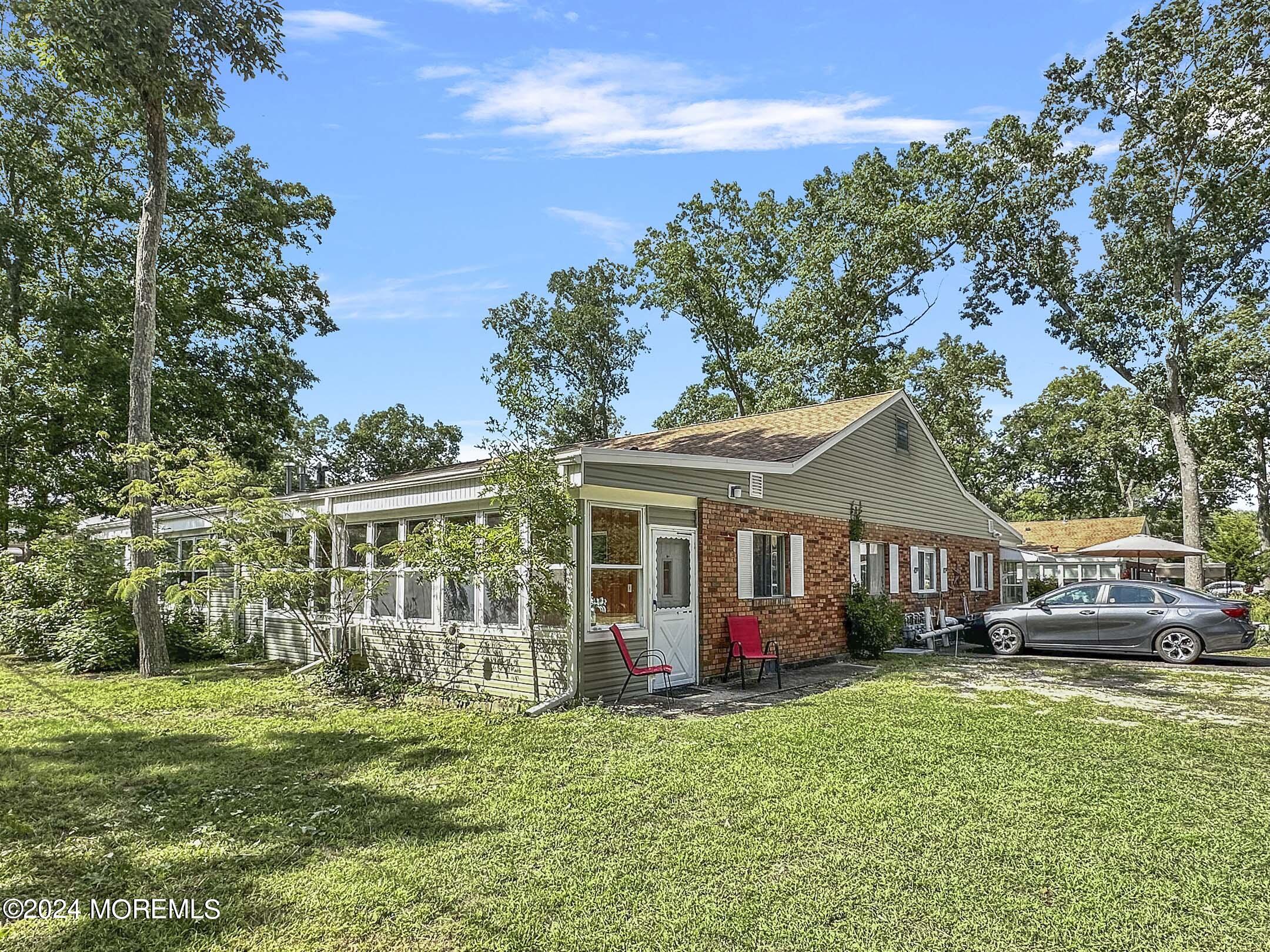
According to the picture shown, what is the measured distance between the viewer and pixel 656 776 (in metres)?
5.87

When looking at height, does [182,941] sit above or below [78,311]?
below

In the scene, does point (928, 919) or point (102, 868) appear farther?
point (102, 868)

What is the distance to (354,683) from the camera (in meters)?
10.1

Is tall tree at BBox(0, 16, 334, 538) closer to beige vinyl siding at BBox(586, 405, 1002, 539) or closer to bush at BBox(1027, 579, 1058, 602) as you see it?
beige vinyl siding at BBox(586, 405, 1002, 539)

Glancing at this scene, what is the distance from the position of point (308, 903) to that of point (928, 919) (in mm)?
3043

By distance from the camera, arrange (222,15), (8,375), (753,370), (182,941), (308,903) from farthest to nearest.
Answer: (753,370) → (8,375) → (222,15) → (308,903) → (182,941)

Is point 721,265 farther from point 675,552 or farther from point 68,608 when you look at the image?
point 68,608

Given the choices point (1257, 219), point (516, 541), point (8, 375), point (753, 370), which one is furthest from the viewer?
point (753, 370)

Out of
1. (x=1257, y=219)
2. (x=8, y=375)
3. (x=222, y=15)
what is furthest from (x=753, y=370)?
(x=8, y=375)

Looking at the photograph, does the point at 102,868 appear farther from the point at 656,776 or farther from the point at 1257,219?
the point at 1257,219

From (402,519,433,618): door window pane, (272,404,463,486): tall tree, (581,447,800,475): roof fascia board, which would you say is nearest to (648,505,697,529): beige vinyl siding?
(581,447,800,475): roof fascia board

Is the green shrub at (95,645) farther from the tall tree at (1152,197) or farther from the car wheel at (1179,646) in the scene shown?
the tall tree at (1152,197)

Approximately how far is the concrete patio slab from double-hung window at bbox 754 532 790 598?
126 centimetres

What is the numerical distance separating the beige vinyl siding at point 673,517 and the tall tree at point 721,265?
20.2 m
